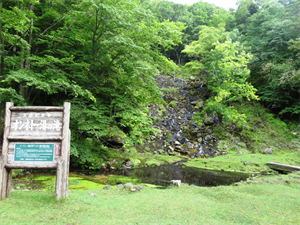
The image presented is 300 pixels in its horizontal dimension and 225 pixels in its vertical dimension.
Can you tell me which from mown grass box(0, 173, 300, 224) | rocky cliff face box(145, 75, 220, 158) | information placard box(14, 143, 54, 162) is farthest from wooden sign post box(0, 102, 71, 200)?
rocky cliff face box(145, 75, 220, 158)

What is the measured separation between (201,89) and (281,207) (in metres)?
20.0

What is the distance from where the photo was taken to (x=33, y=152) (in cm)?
368

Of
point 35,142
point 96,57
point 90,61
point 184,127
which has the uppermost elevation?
point 96,57

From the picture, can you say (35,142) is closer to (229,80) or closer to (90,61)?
(90,61)

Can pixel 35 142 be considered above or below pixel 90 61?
below

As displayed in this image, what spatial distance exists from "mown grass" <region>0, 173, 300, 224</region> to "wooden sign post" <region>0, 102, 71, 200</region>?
42 cm

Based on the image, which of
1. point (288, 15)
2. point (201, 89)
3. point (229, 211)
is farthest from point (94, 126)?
point (288, 15)


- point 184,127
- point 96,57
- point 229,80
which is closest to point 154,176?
point 96,57

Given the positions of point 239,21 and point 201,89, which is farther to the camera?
point 239,21

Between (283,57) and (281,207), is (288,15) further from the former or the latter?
(281,207)

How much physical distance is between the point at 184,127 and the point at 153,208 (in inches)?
550

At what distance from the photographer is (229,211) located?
13.0 ft

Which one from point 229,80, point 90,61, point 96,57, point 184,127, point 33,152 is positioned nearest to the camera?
point 33,152

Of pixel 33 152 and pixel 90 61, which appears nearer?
pixel 33 152
